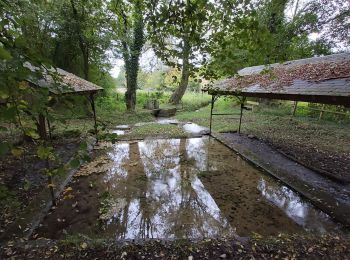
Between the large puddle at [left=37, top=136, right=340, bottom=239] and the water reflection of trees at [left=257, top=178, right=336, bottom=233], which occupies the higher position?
the water reflection of trees at [left=257, top=178, right=336, bottom=233]

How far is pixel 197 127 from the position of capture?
39.8 feet

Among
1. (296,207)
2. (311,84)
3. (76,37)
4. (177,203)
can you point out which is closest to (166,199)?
(177,203)

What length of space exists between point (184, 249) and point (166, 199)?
1924 millimetres

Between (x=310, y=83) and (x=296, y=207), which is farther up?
(x=310, y=83)

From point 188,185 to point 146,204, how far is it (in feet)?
4.33

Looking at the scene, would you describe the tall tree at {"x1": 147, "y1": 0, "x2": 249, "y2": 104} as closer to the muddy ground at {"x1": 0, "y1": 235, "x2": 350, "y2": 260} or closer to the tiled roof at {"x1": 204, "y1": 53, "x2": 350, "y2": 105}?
the tiled roof at {"x1": 204, "y1": 53, "x2": 350, "y2": 105}

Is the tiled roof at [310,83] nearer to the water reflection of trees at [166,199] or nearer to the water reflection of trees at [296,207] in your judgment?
the water reflection of trees at [296,207]

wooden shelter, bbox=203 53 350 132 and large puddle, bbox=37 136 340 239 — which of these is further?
wooden shelter, bbox=203 53 350 132

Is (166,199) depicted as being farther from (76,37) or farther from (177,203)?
(76,37)

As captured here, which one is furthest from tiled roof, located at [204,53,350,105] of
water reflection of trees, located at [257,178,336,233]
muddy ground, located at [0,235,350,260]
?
muddy ground, located at [0,235,350,260]

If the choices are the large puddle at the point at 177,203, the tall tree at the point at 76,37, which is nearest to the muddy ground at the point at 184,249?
the large puddle at the point at 177,203

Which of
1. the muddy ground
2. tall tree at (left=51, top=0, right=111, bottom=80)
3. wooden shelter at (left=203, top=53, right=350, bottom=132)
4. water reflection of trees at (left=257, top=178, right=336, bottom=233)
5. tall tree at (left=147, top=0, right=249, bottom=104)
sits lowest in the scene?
water reflection of trees at (left=257, top=178, right=336, bottom=233)

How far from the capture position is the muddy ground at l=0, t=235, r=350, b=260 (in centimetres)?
315

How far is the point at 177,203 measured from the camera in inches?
198
